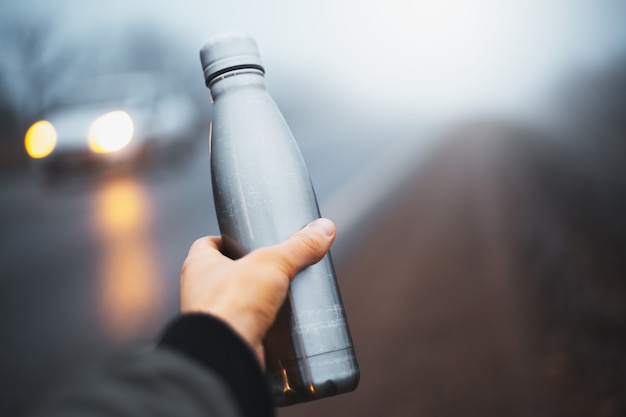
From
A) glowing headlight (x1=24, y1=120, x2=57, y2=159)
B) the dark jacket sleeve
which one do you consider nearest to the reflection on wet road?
glowing headlight (x1=24, y1=120, x2=57, y2=159)

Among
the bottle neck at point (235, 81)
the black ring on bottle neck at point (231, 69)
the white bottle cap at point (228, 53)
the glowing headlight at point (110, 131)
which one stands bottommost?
the bottle neck at point (235, 81)

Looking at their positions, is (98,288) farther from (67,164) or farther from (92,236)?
(67,164)

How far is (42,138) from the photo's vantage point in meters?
5.71

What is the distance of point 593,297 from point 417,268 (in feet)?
4.50

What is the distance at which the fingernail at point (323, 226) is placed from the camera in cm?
107

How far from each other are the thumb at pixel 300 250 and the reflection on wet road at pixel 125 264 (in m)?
2.66

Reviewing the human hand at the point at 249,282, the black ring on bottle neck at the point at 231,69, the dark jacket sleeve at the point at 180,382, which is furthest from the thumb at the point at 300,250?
the black ring on bottle neck at the point at 231,69

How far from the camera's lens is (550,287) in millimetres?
4891

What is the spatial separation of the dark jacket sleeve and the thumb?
21 cm

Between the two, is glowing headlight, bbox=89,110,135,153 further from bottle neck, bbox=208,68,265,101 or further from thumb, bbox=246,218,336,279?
thumb, bbox=246,218,336,279

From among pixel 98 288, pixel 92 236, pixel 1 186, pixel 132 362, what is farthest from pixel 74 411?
pixel 1 186

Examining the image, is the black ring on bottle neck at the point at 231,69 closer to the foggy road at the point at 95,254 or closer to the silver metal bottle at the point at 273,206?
the silver metal bottle at the point at 273,206

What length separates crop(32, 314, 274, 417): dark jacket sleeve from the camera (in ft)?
1.85

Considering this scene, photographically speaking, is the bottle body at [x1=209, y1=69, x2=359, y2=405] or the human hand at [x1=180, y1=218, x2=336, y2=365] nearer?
the human hand at [x1=180, y1=218, x2=336, y2=365]
